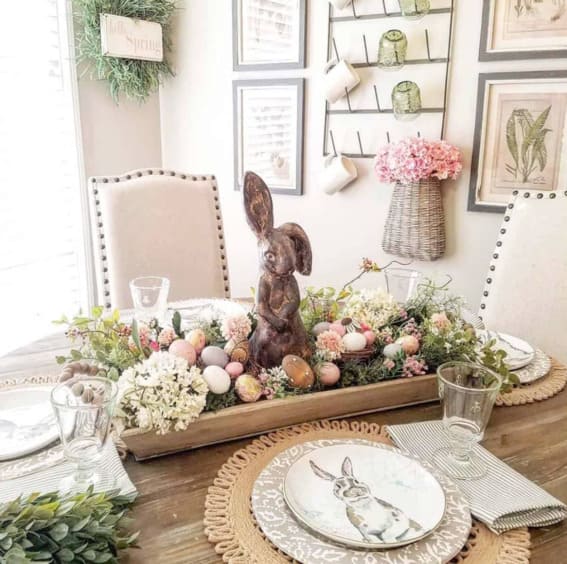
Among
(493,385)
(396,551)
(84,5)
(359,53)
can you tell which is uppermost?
(84,5)

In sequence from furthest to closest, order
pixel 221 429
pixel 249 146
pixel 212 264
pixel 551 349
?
pixel 249 146 < pixel 212 264 < pixel 551 349 < pixel 221 429

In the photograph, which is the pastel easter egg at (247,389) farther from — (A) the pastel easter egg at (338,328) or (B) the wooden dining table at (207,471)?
(A) the pastel easter egg at (338,328)

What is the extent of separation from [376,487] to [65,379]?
50 cm

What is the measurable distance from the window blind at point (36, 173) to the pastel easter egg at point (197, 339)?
1.54 meters

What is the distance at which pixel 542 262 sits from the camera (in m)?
1.65

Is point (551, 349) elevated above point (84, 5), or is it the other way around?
point (84, 5)

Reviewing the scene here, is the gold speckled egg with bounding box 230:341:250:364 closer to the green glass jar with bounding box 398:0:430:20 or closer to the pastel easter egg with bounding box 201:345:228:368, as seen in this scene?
the pastel easter egg with bounding box 201:345:228:368

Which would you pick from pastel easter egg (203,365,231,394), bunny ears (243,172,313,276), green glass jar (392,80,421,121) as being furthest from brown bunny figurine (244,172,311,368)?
green glass jar (392,80,421,121)

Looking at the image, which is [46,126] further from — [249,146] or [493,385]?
[493,385]

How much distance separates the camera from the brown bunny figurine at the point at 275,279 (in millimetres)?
954

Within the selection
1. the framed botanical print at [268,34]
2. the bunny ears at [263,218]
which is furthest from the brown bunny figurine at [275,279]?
the framed botanical print at [268,34]

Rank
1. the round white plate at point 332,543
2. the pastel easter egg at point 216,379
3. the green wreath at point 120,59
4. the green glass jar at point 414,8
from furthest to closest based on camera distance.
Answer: the green wreath at point 120,59 < the green glass jar at point 414,8 < the pastel easter egg at point 216,379 < the round white plate at point 332,543

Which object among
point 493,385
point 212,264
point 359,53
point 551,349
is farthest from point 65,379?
point 359,53

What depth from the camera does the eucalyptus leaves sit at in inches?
81.4
